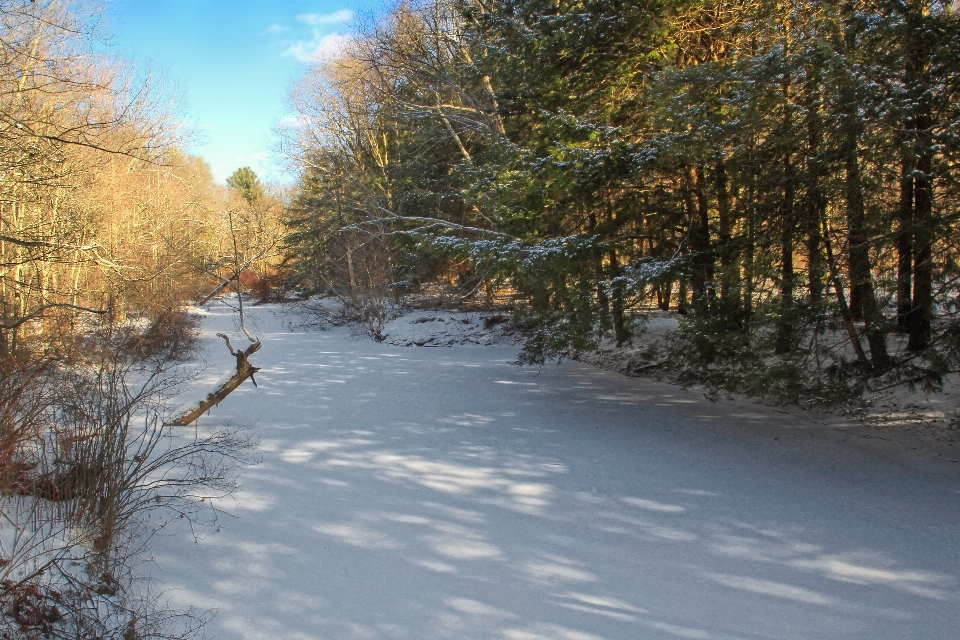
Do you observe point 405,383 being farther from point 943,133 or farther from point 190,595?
point 943,133

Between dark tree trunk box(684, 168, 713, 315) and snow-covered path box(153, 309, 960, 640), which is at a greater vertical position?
dark tree trunk box(684, 168, 713, 315)

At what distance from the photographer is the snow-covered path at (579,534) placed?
4199 mm

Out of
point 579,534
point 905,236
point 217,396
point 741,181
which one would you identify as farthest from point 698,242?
point 217,396

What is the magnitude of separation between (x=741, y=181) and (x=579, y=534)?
4207 millimetres

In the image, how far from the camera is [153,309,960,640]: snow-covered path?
4199 mm

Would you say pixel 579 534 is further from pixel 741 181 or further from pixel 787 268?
pixel 741 181

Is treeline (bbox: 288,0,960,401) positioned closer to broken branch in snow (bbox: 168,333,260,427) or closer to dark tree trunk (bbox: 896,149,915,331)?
dark tree trunk (bbox: 896,149,915,331)

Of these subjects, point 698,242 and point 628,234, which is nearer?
point 698,242

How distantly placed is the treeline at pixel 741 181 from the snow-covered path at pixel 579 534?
3.51ft

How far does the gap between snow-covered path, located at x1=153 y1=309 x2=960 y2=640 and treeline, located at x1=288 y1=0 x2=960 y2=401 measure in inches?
42.1

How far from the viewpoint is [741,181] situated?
6.77 metres

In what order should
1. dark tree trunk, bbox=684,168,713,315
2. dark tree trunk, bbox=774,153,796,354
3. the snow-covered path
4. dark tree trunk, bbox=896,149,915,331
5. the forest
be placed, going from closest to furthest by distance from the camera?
the snow-covered path → the forest → dark tree trunk, bbox=896,149,915,331 → dark tree trunk, bbox=774,153,796,354 → dark tree trunk, bbox=684,168,713,315

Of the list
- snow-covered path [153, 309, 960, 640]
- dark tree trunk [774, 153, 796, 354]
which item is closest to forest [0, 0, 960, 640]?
dark tree trunk [774, 153, 796, 354]

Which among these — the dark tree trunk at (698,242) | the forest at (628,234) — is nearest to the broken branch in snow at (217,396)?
the forest at (628,234)
